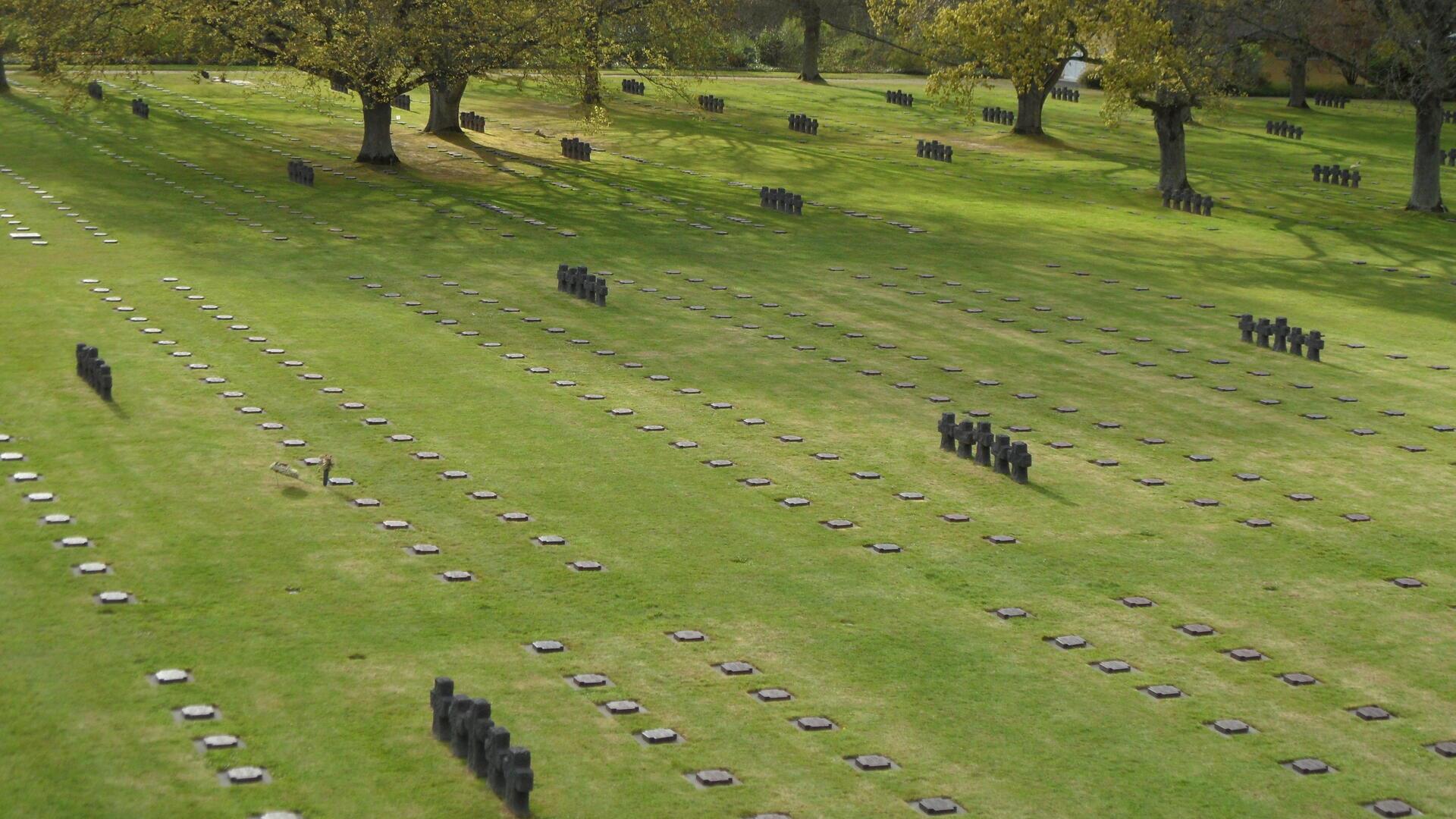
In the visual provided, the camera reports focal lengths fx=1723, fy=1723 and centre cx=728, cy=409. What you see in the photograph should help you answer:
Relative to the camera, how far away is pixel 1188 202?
38781 mm

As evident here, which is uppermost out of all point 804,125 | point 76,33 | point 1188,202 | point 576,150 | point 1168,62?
point 1168,62

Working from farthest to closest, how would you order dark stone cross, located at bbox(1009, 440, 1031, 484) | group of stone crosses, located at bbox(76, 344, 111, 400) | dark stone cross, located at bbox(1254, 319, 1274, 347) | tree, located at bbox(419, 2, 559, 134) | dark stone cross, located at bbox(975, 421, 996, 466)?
tree, located at bbox(419, 2, 559, 134) → dark stone cross, located at bbox(1254, 319, 1274, 347) → group of stone crosses, located at bbox(76, 344, 111, 400) → dark stone cross, located at bbox(975, 421, 996, 466) → dark stone cross, located at bbox(1009, 440, 1031, 484)

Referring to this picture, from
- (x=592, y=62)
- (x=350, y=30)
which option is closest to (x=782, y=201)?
(x=592, y=62)

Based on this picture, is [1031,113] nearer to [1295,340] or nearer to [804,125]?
[804,125]

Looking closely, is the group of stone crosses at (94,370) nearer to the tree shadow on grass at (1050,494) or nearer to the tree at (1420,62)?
the tree shadow on grass at (1050,494)

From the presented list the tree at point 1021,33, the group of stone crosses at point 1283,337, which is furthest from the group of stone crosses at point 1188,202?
the group of stone crosses at point 1283,337

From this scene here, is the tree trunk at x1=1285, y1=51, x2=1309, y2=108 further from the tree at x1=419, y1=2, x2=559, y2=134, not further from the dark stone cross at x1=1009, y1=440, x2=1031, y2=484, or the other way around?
the dark stone cross at x1=1009, y1=440, x2=1031, y2=484

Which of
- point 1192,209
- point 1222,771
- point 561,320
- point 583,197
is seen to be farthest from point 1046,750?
point 1192,209

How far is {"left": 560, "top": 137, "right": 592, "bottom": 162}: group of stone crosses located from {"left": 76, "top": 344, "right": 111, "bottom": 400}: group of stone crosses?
867 inches

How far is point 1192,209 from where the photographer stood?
3866 cm

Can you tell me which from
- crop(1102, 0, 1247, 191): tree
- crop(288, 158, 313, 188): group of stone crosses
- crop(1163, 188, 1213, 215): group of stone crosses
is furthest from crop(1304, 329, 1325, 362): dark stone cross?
crop(288, 158, 313, 188): group of stone crosses

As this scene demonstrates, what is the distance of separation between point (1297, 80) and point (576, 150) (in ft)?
107

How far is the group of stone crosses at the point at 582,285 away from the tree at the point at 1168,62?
15820 millimetres

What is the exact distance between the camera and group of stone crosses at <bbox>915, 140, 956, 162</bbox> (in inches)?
1764
